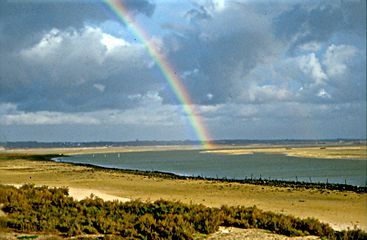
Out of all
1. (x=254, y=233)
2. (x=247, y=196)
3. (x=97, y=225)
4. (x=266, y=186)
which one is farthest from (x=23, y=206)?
(x=266, y=186)

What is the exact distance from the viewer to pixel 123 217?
18531 mm

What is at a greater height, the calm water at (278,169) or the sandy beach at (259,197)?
the calm water at (278,169)

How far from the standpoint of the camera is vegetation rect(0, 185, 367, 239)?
16.4 meters

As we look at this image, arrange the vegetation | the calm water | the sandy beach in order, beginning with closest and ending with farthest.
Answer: the vegetation, the sandy beach, the calm water

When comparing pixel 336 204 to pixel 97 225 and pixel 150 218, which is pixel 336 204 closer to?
pixel 150 218

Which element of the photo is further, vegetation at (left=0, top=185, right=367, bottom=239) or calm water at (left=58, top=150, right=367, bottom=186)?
calm water at (left=58, top=150, right=367, bottom=186)

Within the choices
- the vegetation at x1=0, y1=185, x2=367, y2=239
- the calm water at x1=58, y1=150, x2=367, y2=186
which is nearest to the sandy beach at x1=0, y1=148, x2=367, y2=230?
the vegetation at x1=0, y1=185, x2=367, y2=239

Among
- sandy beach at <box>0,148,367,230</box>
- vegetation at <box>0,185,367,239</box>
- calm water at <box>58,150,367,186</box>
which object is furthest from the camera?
calm water at <box>58,150,367,186</box>

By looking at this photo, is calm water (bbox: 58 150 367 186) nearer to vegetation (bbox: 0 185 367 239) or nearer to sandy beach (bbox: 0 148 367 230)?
sandy beach (bbox: 0 148 367 230)

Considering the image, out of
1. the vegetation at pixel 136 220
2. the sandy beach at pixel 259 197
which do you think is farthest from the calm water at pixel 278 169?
the vegetation at pixel 136 220

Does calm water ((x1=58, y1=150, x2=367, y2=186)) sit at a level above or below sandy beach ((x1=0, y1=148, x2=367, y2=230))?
above

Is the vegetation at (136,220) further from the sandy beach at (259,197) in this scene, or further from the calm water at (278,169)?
the calm water at (278,169)

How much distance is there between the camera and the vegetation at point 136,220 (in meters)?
16.4

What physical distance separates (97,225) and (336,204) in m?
17.6
